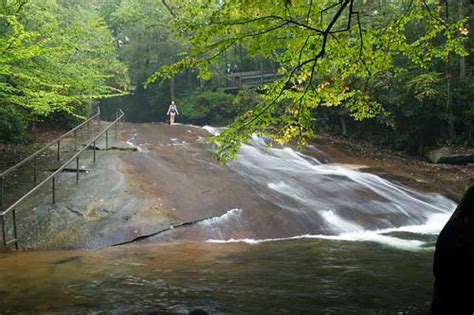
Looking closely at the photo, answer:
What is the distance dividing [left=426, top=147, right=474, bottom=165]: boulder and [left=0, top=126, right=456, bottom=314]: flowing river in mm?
6352

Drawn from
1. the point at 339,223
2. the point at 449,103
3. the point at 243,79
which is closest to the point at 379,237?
the point at 339,223

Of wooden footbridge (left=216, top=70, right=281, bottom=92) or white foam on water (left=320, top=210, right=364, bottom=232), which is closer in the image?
white foam on water (left=320, top=210, right=364, bottom=232)

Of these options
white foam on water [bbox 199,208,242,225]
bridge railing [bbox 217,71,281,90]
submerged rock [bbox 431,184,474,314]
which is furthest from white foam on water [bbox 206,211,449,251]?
bridge railing [bbox 217,71,281,90]

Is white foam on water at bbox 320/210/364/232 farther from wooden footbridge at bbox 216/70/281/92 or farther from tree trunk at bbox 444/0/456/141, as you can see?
wooden footbridge at bbox 216/70/281/92

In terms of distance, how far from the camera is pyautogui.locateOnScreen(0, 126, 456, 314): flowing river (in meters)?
6.34

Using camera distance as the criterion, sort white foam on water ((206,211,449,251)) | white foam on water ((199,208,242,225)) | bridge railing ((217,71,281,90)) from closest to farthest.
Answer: white foam on water ((206,211,449,251)), white foam on water ((199,208,242,225)), bridge railing ((217,71,281,90))

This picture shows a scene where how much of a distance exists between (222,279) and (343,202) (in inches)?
266

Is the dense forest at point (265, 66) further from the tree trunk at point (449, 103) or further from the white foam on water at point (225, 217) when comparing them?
the white foam on water at point (225, 217)

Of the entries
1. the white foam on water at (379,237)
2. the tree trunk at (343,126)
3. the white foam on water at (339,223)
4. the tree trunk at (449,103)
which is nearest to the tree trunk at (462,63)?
the tree trunk at (449,103)

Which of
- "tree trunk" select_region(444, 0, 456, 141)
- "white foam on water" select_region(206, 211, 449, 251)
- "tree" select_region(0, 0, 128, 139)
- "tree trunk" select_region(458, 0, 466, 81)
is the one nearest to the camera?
"tree" select_region(0, 0, 128, 139)

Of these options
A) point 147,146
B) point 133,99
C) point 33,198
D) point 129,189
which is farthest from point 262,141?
point 133,99

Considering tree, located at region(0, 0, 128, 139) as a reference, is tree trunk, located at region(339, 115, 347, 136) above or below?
below

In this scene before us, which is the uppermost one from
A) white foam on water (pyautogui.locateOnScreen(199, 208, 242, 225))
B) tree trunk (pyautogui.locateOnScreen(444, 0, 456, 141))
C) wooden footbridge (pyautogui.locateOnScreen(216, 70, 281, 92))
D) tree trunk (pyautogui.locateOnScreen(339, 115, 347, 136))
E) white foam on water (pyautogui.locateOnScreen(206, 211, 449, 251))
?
wooden footbridge (pyautogui.locateOnScreen(216, 70, 281, 92))

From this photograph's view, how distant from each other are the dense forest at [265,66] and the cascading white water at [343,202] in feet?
5.43
